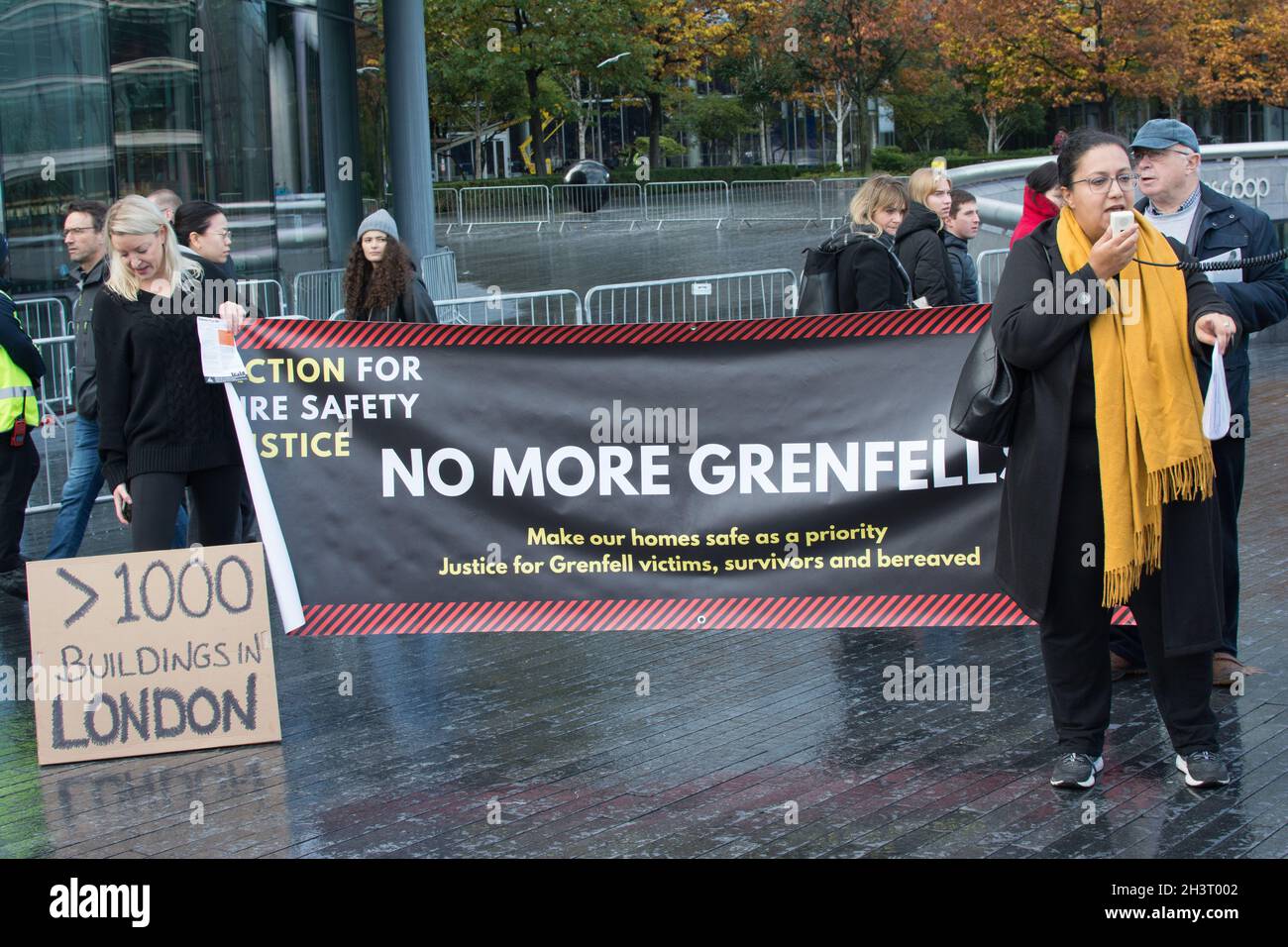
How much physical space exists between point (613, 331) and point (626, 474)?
0.58 metres

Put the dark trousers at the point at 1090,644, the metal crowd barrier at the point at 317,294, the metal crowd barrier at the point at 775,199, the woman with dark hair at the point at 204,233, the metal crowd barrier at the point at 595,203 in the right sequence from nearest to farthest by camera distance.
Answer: the dark trousers at the point at 1090,644, the woman with dark hair at the point at 204,233, the metal crowd barrier at the point at 317,294, the metal crowd barrier at the point at 775,199, the metal crowd barrier at the point at 595,203

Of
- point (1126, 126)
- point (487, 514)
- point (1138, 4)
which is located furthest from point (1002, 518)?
point (1126, 126)

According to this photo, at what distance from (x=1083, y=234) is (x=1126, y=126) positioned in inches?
2217

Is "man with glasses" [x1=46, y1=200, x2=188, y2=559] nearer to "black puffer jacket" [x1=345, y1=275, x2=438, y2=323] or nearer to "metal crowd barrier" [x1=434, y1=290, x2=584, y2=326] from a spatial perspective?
"black puffer jacket" [x1=345, y1=275, x2=438, y2=323]

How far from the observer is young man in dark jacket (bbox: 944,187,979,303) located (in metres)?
9.23

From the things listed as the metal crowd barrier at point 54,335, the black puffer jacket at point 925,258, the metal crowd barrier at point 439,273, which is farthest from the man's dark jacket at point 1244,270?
the metal crowd barrier at point 439,273

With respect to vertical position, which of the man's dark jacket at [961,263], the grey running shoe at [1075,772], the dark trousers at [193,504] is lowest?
the grey running shoe at [1075,772]

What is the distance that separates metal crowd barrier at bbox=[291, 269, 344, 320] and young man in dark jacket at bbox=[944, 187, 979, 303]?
10.1m

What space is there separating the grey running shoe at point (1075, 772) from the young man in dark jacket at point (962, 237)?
4426 mm

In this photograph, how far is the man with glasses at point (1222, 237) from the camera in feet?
19.5

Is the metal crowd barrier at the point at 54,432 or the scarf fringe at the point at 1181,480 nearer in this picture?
the scarf fringe at the point at 1181,480

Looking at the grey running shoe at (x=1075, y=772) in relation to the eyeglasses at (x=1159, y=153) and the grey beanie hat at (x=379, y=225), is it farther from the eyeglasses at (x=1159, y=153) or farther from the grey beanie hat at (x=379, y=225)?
the grey beanie hat at (x=379, y=225)
